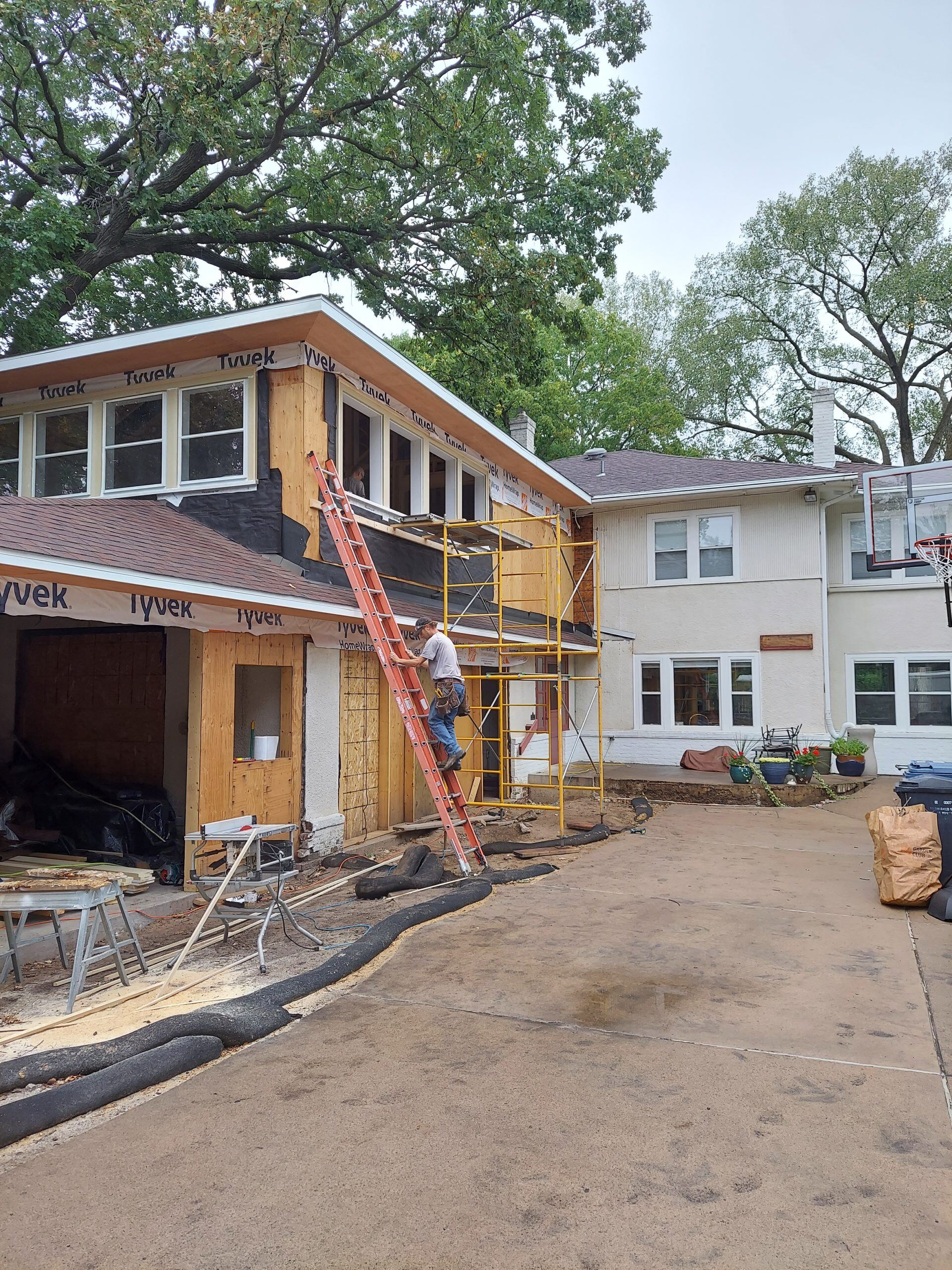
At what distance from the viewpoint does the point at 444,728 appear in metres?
9.48

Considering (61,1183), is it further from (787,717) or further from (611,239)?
(611,239)

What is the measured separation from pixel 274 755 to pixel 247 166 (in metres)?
13.7

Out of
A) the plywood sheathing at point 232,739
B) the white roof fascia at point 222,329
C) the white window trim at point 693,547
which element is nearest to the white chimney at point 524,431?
the white window trim at point 693,547

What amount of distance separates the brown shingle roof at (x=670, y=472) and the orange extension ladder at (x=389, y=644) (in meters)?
10.2

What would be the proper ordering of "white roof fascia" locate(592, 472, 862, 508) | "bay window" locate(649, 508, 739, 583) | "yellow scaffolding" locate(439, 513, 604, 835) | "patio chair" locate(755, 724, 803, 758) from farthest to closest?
1. "bay window" locate(649, 508, 739, 583)
2. "white roof fascia" locate(592, 472, 862, 508)
3. "patio chair" locate(755, 724, 803, 758)
4. "yellow scaffolding" locate(439, 513, 604, 835)

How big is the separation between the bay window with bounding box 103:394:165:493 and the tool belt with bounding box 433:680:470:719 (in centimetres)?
466

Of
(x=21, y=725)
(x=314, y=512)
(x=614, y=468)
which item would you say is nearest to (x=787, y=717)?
(x=614, y=468)

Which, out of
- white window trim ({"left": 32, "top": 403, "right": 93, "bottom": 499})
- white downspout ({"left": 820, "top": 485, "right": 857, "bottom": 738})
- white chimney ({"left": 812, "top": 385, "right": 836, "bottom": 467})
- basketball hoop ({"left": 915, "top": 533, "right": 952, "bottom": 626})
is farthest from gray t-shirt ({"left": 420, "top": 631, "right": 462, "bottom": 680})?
white chimney ({"left": 812, "top": 385, "right": 836, "bottom": 467})

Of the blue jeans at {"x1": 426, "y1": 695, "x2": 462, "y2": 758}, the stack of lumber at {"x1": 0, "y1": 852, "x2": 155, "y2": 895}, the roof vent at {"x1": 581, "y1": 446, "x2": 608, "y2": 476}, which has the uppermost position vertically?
the roof vent at {"x1": 581, "y1": 446, "x2": 608, "y2": 476}

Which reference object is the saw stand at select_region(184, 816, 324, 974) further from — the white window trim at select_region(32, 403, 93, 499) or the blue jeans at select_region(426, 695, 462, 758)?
the white window trim at select_region(32, 403, 93, 499)

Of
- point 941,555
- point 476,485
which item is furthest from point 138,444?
point 941,555

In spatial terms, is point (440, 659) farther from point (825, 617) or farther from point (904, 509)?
point (904, 509)

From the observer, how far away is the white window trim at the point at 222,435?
1049 cm

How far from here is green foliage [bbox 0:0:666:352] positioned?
48.2 feet
